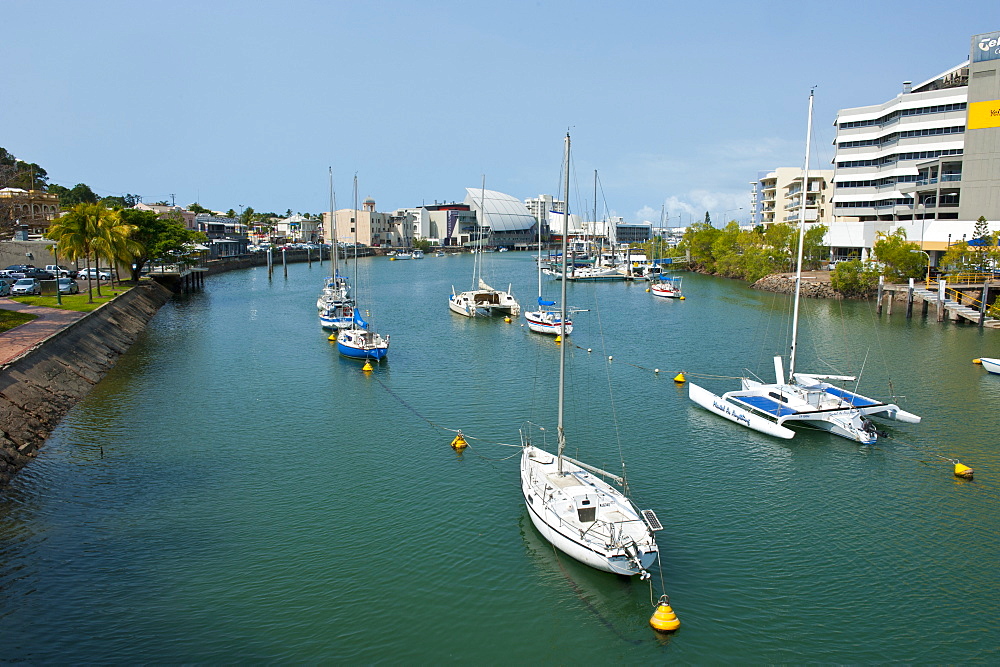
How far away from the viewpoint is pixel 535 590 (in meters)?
18.1

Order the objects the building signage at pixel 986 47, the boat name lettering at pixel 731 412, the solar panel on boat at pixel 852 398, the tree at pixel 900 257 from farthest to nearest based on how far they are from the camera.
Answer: the tree at pixel 900 257 → the building signage at pixel 986 47 → the boat name lettering at pixel 731 412 → the solar panel on boat at pixel 852 398

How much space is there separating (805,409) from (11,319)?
46529 mm

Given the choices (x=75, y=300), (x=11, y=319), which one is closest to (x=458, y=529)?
(x=11, y=319)

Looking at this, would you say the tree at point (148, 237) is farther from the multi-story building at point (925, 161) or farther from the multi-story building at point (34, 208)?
the multi-story building at point (925, 161)

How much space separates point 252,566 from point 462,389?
65.2 feet

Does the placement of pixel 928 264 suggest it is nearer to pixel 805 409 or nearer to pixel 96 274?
pixel 805 409

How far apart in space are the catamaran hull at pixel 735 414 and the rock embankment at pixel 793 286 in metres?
54.3

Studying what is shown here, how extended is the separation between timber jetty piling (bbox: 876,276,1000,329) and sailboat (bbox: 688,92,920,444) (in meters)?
32.9

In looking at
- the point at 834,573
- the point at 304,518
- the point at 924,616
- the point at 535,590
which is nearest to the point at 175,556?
the point at 304,518

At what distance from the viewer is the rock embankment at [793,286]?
268ft

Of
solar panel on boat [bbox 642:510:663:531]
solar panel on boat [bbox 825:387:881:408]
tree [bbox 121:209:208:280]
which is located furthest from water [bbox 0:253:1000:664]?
tree [bbox 121:209:208:280]

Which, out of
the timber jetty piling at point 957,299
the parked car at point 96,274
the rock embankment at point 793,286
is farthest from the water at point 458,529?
the rock embankment at point 793,286

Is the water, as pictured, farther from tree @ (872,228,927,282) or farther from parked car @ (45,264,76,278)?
parked car @ (45,264,76,278)

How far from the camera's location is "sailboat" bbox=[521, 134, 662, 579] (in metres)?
17.5
